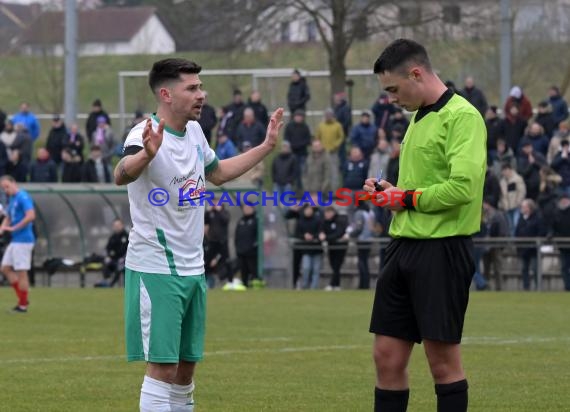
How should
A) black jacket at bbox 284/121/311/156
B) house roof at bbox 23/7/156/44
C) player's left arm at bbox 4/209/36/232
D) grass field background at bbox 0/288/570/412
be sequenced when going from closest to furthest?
1. grass field background at bbox 0/288/570/412
2. player's left arm at bbox 4/209/36/232
3. black jacket at bbox 284/121/311/156
4. house roof at bbox 23/7/156/44

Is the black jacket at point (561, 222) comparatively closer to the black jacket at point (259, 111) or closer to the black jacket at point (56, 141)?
the black jacket at point (259, 111)

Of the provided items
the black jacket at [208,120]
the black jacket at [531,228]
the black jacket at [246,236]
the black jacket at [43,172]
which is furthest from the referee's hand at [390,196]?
the black jacket at [43,172]

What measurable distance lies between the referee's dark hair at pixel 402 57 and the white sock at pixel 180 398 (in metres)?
2.12

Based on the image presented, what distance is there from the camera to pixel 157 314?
730 cm

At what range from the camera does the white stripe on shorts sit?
733cm

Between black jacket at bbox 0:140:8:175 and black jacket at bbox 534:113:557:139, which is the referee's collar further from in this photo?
black jacket at bbox 0:140:8:175

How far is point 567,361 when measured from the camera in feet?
42.8

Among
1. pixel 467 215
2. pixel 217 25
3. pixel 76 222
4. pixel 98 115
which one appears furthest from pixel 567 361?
pixel 217 25

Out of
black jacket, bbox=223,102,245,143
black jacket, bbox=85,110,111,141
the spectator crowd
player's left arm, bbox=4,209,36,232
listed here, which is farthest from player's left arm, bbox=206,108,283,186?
black jacket, bbox=85,110,111,141

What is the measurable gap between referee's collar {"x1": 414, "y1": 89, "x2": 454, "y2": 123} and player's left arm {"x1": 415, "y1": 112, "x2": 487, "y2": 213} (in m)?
0.16

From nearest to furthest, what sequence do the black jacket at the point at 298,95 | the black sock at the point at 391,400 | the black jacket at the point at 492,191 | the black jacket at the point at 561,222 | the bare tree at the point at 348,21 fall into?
the black sock at the point at 391,400 < the black jacket at the point at 561,222 < the black jacket at the point at 492,191 < the black jacket at the point at 298,95 < the bare tree at the point at 348,21

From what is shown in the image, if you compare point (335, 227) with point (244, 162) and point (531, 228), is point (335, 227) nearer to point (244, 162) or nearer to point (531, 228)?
point (531, 228)

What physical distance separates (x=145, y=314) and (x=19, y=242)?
1334 centimetres

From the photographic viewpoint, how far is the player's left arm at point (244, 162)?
7980 mm
